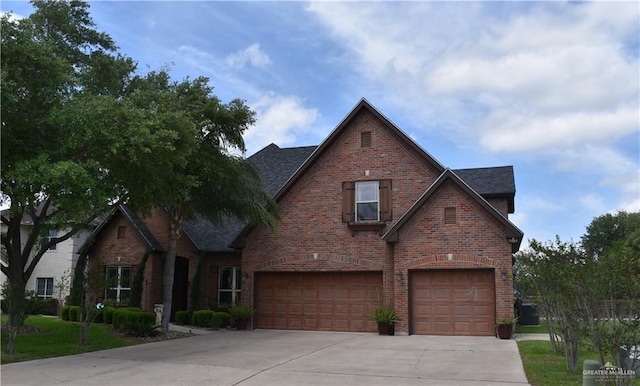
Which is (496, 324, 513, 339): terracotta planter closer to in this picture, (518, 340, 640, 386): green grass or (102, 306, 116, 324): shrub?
(518, 340, 640, 386): green grass

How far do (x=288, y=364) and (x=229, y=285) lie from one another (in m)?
12.8

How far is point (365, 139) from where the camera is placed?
71.2ft

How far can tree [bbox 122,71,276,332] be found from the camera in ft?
59.0

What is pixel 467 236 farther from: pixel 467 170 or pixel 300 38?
pixel 300 38

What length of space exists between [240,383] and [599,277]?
6343 mm

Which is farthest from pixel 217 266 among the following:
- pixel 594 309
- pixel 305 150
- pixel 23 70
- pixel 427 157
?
pixel 594 309

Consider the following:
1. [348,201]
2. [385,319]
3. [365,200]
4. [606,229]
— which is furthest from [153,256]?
[606,229]

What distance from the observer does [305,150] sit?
28.3 meters

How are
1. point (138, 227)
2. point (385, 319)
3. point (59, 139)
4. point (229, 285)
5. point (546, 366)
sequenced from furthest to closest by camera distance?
1. point (138, 227)
2. point (229, 285)
3. point (385, 319)
4. point (59, 139)
5. point (546, 366)

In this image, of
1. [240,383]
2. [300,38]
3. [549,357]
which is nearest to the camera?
[240,383]

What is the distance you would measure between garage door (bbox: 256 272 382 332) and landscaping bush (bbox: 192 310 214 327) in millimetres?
1891

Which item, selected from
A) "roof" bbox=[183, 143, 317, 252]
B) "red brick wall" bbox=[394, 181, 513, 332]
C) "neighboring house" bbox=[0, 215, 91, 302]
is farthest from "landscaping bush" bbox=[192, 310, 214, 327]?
"neighboring house" bbox=[0, 215, 91, 302]

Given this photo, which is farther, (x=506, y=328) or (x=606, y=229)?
(x=606, y=229)

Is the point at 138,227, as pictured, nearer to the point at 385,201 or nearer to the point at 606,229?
the point at 385,201
